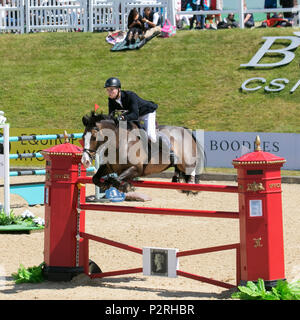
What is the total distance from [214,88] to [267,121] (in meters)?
2.73

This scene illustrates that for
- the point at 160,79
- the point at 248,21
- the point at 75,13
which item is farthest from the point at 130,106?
the point at 75,13

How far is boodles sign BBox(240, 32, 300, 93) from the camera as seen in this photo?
2202cm

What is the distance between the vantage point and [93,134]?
7.85 meters

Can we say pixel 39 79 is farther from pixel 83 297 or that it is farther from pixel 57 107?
pixel 83 297

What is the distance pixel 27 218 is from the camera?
11867mm

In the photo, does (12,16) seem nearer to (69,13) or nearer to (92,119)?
(69,13)

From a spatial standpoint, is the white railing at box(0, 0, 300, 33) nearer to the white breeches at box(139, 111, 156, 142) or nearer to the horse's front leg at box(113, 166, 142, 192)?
the white breeches at box(139, 111, 156, 142)

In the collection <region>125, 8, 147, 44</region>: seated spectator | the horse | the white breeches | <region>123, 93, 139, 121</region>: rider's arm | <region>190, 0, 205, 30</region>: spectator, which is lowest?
the horse

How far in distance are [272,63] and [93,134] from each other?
Answer: 15950mm

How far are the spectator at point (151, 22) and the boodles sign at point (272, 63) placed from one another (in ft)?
11.6

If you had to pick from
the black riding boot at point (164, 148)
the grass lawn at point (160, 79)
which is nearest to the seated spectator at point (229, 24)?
the grass lawn at point (160, 79)

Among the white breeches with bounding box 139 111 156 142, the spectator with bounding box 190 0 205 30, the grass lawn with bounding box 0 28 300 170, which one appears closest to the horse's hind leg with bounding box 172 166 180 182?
the white breeches with bounding box 139 111 156 142

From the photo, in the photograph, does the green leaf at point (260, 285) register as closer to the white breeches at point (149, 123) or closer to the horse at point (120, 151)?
the horse at point (120, 151)

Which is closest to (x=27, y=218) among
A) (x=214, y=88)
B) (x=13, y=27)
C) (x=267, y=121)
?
(x=267, y=121)
